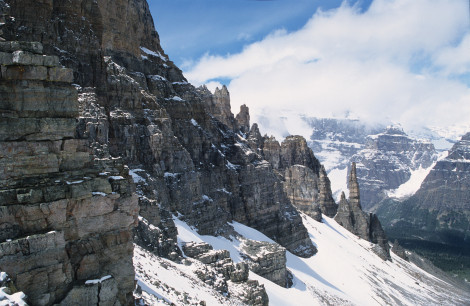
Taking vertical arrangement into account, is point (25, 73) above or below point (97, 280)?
above

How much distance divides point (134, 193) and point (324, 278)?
201 feet

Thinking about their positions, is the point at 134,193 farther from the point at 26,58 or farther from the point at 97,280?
the point at 26,58

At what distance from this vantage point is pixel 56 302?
15.3 metres

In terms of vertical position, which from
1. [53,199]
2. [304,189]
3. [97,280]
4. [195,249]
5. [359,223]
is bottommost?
[359,223]

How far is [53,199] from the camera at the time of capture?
1580 cm

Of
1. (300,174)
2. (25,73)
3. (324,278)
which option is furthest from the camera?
(300,174)

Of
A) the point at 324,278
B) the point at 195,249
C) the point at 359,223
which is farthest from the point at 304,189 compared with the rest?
the point at 195,249

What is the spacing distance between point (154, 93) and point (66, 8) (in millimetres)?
16274

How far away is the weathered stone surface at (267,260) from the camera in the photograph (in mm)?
53294

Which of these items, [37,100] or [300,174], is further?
[300,174]

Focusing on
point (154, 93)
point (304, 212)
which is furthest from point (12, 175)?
point (304, 212)

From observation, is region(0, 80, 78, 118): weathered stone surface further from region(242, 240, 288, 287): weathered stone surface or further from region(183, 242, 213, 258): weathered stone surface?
region(242, 240, 288, 287): weathered stone surface

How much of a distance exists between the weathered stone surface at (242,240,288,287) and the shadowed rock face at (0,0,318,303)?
5.05m

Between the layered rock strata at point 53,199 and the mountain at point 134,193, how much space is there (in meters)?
0.04
